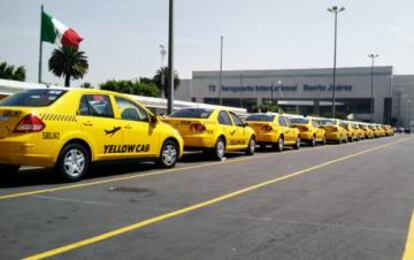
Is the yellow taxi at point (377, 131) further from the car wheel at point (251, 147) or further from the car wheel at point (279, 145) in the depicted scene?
the car wheel at point (251, 147)

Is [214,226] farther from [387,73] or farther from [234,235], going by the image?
[387,73]

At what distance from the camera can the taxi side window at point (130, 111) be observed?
1161cm

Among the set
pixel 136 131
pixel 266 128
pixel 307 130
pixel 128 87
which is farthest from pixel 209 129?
pixel 128 87

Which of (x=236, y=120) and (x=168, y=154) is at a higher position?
(x=236, y=120)

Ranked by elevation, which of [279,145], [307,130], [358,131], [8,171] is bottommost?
[8,171]

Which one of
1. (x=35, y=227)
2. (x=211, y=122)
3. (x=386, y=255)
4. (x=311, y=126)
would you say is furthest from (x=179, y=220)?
(x=311, y=126)

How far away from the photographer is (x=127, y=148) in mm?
11617

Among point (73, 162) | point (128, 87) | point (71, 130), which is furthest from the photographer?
point (128, 87)

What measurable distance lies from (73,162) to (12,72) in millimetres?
51660

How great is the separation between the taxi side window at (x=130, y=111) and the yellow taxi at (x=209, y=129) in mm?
3367

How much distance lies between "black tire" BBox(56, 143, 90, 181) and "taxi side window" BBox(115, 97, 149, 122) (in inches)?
56.3

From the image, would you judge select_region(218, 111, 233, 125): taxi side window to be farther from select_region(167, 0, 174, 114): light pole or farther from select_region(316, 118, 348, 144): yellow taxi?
select_region(316, 118, 348, 144): yellow taxi

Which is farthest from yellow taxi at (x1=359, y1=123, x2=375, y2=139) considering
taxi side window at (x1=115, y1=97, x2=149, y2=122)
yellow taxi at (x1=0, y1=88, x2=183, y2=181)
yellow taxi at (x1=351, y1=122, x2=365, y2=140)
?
yellow taxi at (x1=0, y1=88, x2=183, y2=181)

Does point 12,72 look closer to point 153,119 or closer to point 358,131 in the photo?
point 358,131
